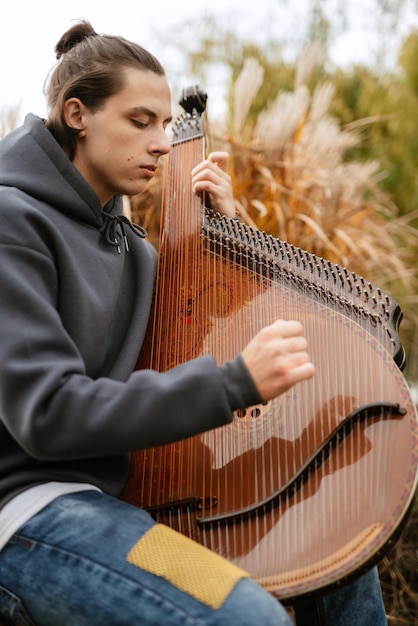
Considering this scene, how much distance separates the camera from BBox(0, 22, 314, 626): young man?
142 cm

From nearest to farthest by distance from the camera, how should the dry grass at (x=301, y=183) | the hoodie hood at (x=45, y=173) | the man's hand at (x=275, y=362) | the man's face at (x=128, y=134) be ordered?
the man's hand at (x=275, y=362) → the hoodie hood at (x=45, y=173) → the man's face at (x=128, y=134) → the dry grass at (x=301, y=183)

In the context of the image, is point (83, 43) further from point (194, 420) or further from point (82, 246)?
point (194, 420)

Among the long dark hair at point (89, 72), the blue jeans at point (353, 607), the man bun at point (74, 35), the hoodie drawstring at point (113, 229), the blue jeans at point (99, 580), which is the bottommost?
the blue jeans at point (353, 607)

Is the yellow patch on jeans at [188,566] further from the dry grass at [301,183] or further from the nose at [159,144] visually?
the dry grass at [301,183]

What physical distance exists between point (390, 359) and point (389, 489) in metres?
0.31

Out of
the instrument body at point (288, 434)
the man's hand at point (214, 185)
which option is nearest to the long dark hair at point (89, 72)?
the man's hand at point (214, 185)

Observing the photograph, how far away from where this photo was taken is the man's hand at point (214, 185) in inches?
86.1

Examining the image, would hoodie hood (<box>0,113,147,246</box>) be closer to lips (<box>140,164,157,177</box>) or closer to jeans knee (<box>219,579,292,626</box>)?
lips (<box>140,164,157,177</box>)

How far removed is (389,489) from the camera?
155 centimetres

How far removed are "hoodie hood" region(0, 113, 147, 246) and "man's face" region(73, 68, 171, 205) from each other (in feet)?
0.33

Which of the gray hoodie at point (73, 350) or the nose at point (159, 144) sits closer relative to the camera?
the gray hoodie at point (73, 350)

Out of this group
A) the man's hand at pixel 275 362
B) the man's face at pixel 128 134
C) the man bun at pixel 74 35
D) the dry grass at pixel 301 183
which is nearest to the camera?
the man's hand at pixel 275 362

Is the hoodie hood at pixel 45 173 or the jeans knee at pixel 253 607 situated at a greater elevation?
the hoodie hood at pixel 45 173

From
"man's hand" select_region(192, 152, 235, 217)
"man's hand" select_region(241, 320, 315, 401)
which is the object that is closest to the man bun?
"man's hand" select_region(192, 152, 235, 217)
